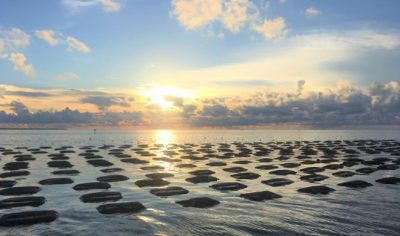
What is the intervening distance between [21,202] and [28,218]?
5.99 m

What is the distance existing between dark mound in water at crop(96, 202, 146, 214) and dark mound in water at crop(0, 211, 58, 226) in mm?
3362

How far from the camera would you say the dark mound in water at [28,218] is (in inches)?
991

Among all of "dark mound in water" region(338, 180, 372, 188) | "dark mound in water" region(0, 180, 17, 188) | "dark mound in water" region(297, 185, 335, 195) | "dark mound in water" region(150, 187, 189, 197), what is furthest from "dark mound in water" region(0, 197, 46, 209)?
"dark mound in water" region(338, 180, 372, 188)

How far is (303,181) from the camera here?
4422cm

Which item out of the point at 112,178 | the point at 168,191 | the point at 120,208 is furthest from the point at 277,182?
the point at 120,208

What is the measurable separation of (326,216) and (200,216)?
8.89m

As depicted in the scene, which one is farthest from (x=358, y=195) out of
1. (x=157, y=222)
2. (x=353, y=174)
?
(x=157, y=222)

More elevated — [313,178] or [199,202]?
[313,178]

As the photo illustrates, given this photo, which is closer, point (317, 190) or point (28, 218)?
point (28, 218)

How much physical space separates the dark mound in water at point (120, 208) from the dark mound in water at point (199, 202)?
11.4 feet

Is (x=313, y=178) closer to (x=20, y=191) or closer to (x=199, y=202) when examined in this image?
(x=199, y=202)

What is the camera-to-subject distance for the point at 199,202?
31.5 m

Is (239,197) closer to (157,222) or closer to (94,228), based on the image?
(157,222)

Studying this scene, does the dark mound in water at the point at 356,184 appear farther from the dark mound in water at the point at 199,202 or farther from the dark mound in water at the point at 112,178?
the dark mound in water at the point at 112,178
